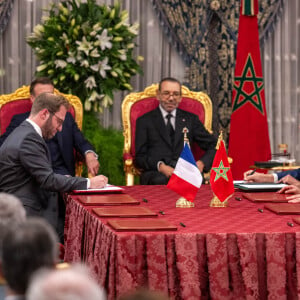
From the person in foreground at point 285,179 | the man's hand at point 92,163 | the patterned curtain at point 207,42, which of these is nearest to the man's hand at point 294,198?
the person in foreground at point 285,179

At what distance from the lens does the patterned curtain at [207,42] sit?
8.02 metres

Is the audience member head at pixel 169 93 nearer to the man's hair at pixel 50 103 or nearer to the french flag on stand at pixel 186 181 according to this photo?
the man's hair at pixel 50 103

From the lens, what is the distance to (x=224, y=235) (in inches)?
118

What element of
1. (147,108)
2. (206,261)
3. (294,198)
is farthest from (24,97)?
(206,261)

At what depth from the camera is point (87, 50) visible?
684 centimetres

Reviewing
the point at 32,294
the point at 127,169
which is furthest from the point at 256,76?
the point at 32,294

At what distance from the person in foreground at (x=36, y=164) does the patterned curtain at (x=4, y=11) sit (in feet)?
11.9

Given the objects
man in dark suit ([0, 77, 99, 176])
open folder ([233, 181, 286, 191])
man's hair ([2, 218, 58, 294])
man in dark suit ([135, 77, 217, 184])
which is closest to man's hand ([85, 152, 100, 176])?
man in dark suit ([0, 77, 99, 176])

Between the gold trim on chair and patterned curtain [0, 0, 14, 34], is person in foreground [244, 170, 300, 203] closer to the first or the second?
the gold trim on chair

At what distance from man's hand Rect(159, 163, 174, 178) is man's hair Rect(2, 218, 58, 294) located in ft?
15.2

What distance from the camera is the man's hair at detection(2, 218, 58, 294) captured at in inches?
51.9

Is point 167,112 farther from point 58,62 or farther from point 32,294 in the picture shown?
point 32,294

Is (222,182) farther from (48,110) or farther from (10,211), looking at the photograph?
(10,211)

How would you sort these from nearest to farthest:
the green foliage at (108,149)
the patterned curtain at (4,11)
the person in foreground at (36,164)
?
the person in foreground at (36,164) → the green foliage at (108,149) → the patterned curtain at (4,11)
